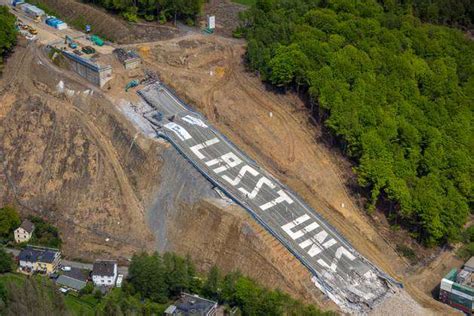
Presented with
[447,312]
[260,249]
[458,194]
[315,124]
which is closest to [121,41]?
[315,124]

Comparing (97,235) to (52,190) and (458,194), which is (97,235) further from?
(458,194)

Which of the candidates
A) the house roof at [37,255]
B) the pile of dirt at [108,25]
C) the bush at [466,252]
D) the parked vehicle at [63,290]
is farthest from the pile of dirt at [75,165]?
the bush at [466,252]

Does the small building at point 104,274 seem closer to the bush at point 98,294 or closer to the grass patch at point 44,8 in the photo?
the bush at point 98,294

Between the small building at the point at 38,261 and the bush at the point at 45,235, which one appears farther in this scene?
the bush at the point at 45,235

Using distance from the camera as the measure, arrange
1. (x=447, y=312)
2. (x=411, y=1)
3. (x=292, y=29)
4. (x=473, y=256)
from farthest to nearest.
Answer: (x=411, y=1) < (x=292, y=29) < (x=473, y=256) < (x=447, y=312)

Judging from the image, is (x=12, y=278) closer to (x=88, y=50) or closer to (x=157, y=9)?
(x=88, y=50)

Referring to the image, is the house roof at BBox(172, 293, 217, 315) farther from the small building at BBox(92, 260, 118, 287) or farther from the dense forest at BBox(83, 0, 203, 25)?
the dense forest at BBox(83, 0, 203, 25)
